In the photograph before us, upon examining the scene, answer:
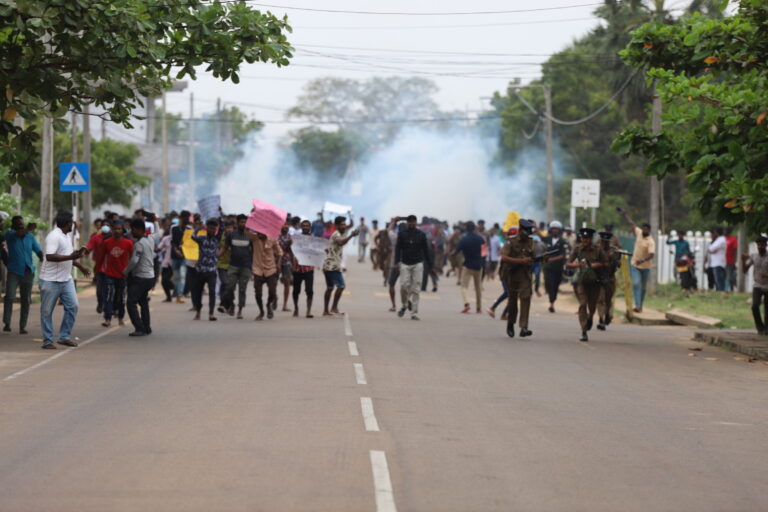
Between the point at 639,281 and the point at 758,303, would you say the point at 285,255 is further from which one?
the point at 758,303

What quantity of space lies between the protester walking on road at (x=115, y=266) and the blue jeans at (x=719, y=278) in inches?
715

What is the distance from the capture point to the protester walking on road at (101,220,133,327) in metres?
18.6

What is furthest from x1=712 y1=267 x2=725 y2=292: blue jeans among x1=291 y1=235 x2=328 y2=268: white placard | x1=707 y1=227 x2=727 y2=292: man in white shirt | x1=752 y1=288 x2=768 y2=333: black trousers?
x1=291 y1=235 x2=328 y2=268: white placard

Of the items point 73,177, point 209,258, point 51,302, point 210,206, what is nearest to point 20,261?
point 51,302

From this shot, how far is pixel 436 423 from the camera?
10.1m

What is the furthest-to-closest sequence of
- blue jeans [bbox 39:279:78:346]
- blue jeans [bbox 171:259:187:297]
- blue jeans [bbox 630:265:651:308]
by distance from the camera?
1. blue jeans [bbox 171:259:187:297]
2. blue jeans [bbox 630:265:651:308]
3. blue jeans [bbox 39:279:78:346]

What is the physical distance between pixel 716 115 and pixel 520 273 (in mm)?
4130

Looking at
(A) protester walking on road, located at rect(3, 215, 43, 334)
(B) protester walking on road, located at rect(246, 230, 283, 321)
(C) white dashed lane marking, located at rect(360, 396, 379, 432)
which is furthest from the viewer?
(B) protester walking on road, located at rect(246, 230, 283, 321)

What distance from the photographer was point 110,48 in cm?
1612

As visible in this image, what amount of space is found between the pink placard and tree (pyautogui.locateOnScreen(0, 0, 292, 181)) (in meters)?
3.76

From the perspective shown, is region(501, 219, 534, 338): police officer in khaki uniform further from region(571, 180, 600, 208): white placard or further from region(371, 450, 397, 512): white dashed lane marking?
region(571, 180, 600, 208): white placard

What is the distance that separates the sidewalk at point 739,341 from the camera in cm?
1770

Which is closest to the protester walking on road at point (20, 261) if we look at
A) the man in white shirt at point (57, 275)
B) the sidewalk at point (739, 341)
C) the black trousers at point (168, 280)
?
the man in white shirt at point (57, 275)

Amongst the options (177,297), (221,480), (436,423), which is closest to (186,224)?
(177,297)
